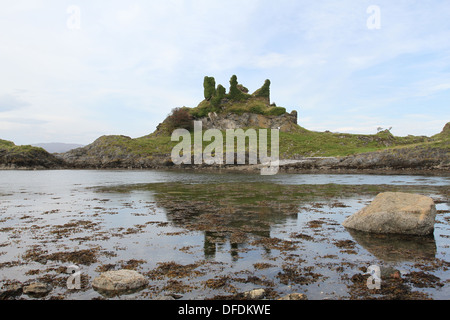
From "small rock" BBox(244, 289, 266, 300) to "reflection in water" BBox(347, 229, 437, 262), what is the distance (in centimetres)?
626

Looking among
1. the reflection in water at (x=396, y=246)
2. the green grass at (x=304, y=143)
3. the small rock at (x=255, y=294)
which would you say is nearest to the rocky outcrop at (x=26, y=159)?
the green grass at (x=304, y=143)

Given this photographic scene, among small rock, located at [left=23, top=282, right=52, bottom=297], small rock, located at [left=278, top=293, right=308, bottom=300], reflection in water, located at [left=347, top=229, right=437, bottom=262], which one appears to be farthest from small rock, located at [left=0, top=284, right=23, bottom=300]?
reflection in water, located at [left=347, top=229, right=437, bottom=262]

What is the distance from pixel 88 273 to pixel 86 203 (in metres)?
19.5

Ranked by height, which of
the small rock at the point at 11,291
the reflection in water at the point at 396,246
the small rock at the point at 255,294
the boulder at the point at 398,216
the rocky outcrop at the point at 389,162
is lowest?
the small rock at the point at 11,291

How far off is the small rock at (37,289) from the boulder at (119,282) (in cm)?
140

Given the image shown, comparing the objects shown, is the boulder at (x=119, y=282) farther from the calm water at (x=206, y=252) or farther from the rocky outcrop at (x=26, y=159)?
the rocky outcrop at (x=26, y=159)

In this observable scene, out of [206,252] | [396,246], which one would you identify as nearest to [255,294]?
[206,252]

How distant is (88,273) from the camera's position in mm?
10930

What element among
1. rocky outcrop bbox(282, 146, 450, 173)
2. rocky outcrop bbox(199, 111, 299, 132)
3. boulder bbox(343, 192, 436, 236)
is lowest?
boulder bbox(343, 192, 436, 236)

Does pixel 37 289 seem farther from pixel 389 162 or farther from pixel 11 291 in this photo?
pixel 389 162

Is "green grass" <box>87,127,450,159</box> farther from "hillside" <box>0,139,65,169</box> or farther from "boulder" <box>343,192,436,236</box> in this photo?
"boulder" <box>343,192,436,236</box>

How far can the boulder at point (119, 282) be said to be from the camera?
948cm

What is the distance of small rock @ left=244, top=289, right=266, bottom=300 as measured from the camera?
8.87 meters

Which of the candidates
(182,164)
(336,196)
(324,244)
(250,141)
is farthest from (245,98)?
(324,244)
